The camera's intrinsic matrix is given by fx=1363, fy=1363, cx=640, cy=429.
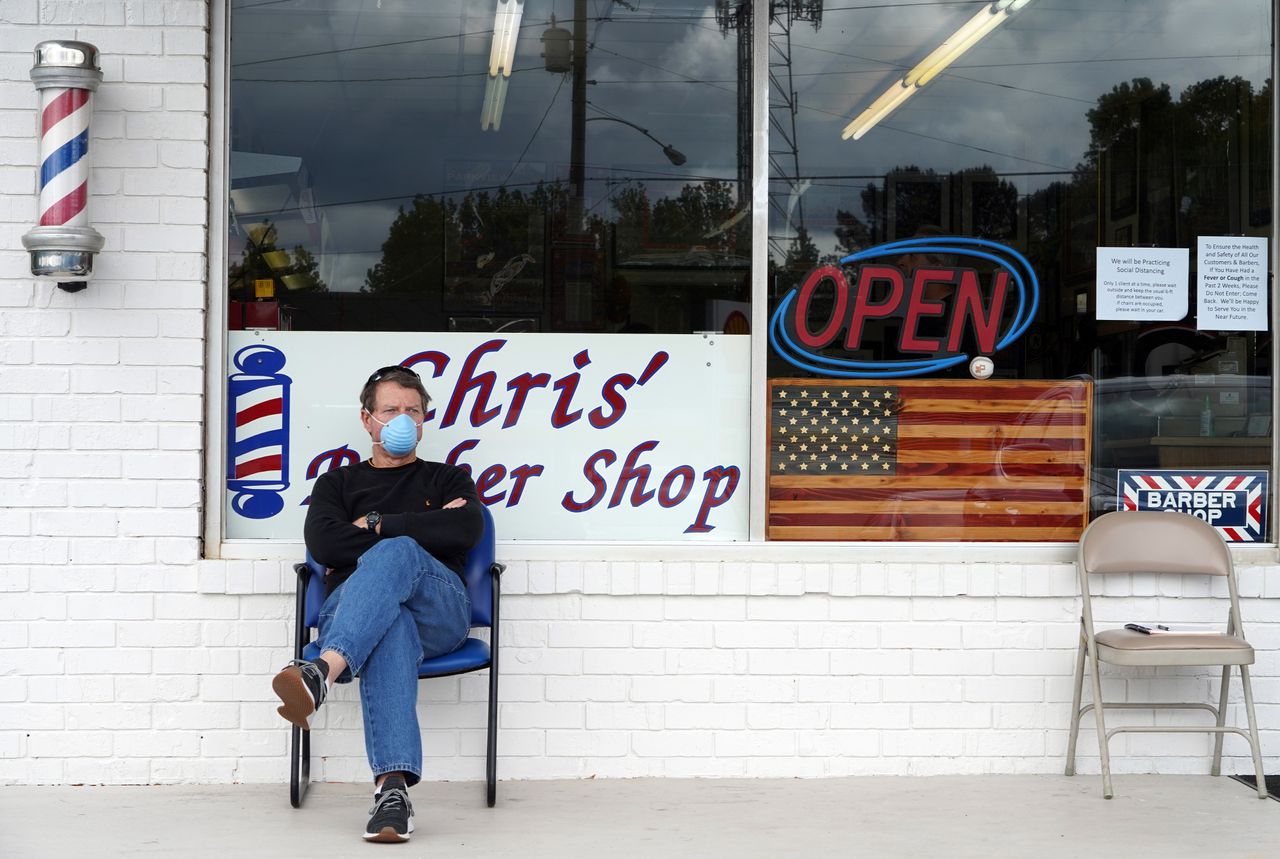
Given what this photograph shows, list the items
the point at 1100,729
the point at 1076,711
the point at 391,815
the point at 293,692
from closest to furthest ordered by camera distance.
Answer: the point at 293,692 → the point at 391,815 → the point at 1100,729 → the point at 1076,711

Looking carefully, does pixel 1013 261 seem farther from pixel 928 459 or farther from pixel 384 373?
pixel 384 373

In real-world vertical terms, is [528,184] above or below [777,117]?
below

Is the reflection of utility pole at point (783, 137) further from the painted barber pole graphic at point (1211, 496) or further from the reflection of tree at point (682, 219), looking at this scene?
the painted barber pole graphic at point (1211, 496)

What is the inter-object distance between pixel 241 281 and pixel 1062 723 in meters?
2.92

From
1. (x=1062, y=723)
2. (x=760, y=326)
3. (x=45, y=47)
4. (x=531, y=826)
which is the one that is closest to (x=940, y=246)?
(x=760, y=326)

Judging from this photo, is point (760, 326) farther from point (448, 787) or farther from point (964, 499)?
point (448, 787)

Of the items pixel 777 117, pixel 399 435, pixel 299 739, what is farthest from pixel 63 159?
pixel 777 117

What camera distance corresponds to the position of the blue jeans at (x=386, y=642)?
3.52m

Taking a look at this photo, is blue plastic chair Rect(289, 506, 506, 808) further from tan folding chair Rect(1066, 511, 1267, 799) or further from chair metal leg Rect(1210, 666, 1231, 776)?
chair metal leg Rect(1210, 666, 1231, 776)

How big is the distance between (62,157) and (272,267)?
67 cm

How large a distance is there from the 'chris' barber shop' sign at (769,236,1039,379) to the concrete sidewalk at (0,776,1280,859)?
133 cm

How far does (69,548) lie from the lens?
4.11 meters

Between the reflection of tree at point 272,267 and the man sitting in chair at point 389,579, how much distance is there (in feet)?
1.35

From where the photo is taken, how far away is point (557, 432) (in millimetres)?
4320
